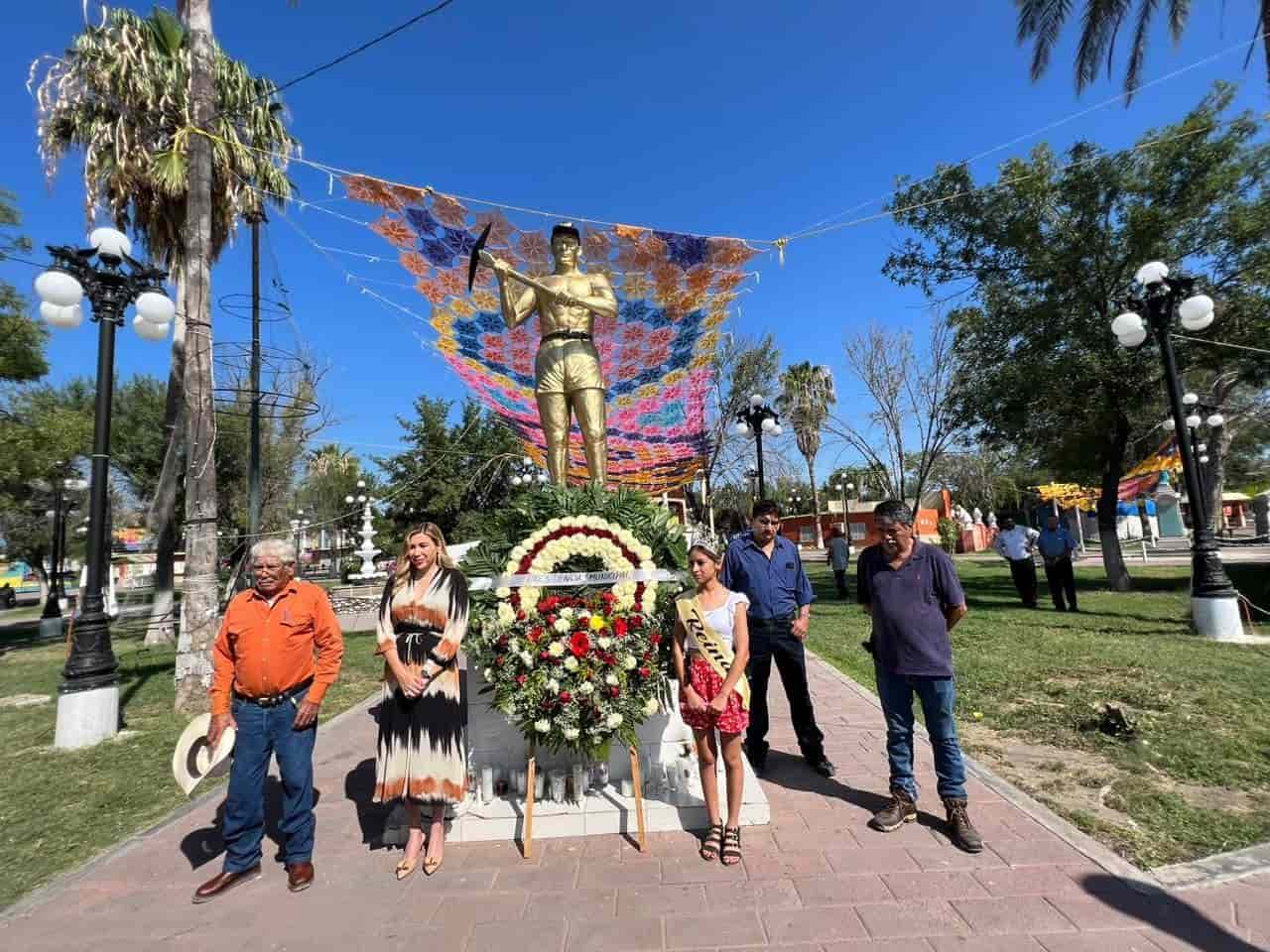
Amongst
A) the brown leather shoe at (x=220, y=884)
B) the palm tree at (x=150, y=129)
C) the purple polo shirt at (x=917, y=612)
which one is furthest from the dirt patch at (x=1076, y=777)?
the palm tree at (x=150, y=129)

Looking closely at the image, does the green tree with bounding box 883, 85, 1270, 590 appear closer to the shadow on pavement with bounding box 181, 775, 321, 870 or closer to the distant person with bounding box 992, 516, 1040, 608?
the distant person with bounding box 992, 516, 1040, 608

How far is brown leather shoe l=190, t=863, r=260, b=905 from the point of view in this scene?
2.91 metres

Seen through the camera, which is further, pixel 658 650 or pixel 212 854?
pixel 658 650

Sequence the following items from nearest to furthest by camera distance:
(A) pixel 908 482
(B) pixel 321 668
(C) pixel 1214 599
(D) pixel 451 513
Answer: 1. (B) pixel 321 668
2. (C) pixel 1214 599
3. (D) pixel 451 513
4. (A) pixel 908 482

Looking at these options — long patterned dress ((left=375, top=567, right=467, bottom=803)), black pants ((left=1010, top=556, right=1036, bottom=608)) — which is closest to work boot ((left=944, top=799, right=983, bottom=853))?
long patterned dress ((left=375, top=567, right=467, bottom=803))

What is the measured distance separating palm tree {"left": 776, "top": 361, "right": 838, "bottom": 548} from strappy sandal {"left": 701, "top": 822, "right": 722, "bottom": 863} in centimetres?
2709

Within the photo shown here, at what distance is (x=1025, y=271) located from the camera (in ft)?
40.9

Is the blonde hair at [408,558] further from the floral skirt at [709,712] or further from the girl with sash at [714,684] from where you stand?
the floral skirt at [709,712]

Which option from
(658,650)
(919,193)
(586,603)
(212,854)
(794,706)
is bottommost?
(212,854)

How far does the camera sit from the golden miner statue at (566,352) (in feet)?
16.4

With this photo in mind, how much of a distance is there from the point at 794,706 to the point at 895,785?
0.92 meters

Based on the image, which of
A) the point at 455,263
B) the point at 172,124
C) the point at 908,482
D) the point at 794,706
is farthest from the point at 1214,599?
the point at 908,482

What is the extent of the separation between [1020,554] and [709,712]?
10.1m

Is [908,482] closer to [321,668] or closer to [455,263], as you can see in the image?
[455,263]
